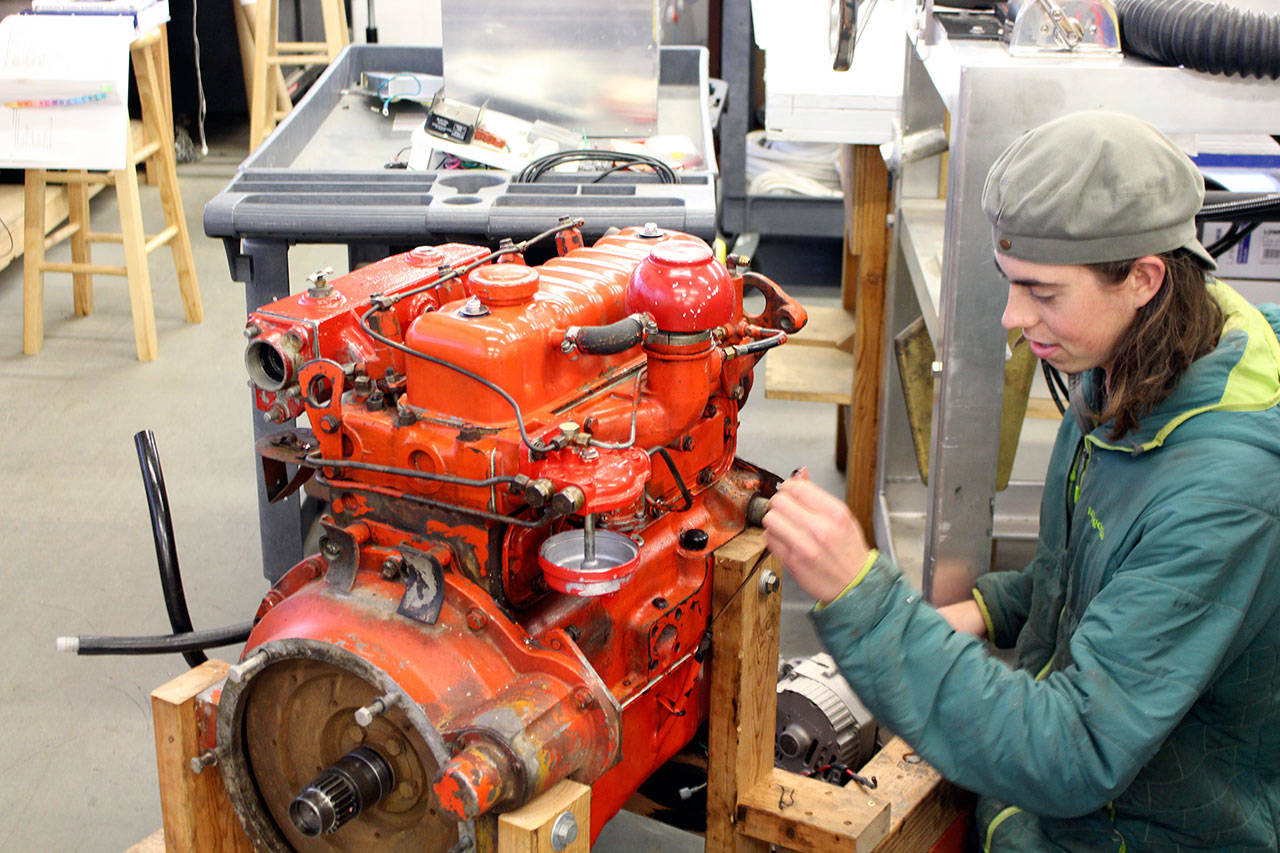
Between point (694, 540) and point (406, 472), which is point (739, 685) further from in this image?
point (406, 472)

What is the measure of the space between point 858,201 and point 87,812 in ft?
6.33

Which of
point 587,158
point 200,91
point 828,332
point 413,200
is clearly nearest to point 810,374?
point 828,332

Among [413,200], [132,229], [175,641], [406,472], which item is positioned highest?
[413,200]

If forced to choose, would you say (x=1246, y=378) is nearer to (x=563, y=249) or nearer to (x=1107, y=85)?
(x=1107, y=85)

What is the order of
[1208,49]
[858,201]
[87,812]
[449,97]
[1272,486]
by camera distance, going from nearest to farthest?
[1272,486] < [1208,49] < [87,812] < [858,201] < [449,97]

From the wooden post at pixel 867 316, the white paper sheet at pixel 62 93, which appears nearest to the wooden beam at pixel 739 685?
the wooden post at pixel 867 316

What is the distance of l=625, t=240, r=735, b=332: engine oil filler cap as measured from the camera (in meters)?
1.43

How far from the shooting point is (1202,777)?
4.23 ft

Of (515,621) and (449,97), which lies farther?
(449,97)

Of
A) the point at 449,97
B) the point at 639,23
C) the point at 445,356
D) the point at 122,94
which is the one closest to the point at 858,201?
the point at 639,23

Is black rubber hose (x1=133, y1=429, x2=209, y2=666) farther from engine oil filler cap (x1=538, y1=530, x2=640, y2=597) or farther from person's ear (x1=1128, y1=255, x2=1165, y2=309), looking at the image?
person's ear (x1=1128, y1=255, x2=1165, y2=309)

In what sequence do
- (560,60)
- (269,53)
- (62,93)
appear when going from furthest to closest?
(269,53)
(62,93)
(560,60)

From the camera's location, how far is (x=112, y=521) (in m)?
3.15

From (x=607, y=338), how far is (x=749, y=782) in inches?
25.1
